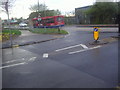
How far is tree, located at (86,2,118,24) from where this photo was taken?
1594 inches

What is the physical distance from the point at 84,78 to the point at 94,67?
4.18 ft

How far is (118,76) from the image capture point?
5.30 meters

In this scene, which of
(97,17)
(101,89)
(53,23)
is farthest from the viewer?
(97,17)

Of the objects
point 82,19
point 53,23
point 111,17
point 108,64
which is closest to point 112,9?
point 111,17

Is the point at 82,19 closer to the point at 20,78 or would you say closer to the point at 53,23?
the point at 53,23

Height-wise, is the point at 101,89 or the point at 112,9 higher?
the point at 112,9

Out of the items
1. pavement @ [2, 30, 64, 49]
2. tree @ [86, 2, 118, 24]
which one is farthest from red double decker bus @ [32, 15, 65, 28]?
pavement @ [2, 30, 64, 49]

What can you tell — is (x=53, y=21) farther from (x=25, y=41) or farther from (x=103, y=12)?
(x=25, y=41)

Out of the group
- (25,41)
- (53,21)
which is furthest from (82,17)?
(25,41)

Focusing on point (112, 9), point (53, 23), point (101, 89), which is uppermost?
point (112, 9)

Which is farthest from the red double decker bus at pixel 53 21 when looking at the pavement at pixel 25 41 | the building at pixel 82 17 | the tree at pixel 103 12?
the pavement at pixel 25 41

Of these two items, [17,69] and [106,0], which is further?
[106,0]

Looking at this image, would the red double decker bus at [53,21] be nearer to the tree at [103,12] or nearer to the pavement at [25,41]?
the tree at [103,12]

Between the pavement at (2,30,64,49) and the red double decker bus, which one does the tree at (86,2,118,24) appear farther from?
the pavement at (2,30,64,49)
